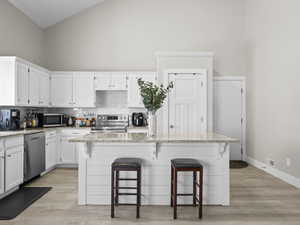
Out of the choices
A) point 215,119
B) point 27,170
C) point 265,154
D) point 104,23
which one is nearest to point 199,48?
point 215,119

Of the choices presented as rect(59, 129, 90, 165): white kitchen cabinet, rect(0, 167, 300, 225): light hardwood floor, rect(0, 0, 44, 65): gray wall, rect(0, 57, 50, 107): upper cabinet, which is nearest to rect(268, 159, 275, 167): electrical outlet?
rect(0, 167, 300, 225): light hardwood floor

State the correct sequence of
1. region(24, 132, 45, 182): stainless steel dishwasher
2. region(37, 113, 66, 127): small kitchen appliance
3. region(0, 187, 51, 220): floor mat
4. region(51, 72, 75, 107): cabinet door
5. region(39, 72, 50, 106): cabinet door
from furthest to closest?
region(51, 72, 75, 107): cabinet door → region(37, 113, 66, 127): small kitchen appliance → region(39, 72, 50, 106): cabinet door → region(24, 132, 45, 182): stainless steel dishwasher → region(0, 187, 51, 220): floor mat

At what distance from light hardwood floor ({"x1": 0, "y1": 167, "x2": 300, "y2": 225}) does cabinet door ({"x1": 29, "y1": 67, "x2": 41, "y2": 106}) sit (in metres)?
1.91

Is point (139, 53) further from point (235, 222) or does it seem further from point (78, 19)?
point (235, 222)

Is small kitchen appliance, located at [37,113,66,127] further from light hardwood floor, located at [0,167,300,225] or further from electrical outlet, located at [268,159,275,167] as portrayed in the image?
electrical outlet, located at [268,159,275,167]

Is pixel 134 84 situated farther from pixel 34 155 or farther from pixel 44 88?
pixel 34 155

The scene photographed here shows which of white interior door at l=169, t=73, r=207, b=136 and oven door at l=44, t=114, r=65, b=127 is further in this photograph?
white interior door at l=169, t=73, r=207, b=136

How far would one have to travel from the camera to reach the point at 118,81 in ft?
18.8

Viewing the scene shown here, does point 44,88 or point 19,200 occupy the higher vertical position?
point 44,88

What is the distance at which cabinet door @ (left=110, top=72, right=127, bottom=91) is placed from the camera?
5715 mm

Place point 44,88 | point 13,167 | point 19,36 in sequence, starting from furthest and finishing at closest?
1. point 44,88
2. point 19,36
3. point 13,167

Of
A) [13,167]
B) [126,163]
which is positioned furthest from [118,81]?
[126,163]

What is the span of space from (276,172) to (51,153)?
4605 mm

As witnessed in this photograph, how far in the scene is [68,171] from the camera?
205 inches
